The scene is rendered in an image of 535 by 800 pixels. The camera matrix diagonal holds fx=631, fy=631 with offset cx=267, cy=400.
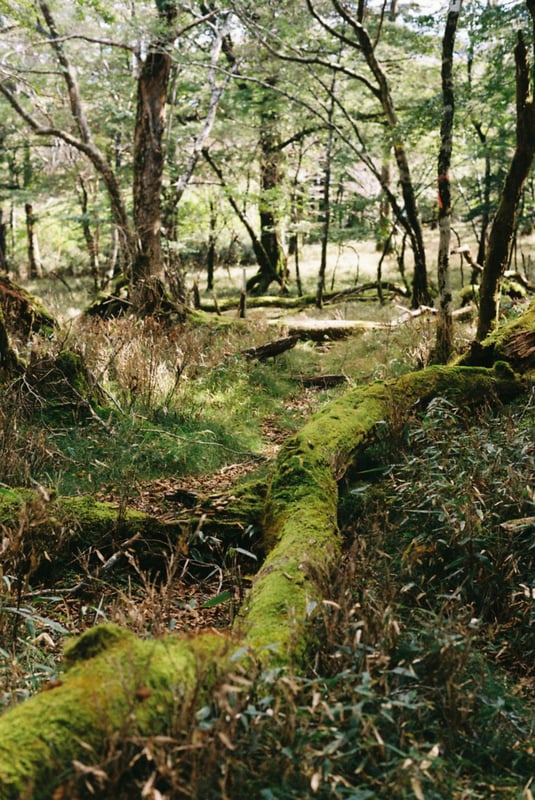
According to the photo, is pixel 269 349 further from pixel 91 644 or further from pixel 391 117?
pixel 91 644

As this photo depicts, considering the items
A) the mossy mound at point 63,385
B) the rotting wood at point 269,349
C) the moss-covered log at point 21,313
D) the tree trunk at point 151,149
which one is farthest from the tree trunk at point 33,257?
the mossy mound at point 63,385

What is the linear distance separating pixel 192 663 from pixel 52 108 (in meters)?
19.9

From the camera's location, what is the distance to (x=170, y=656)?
1.98 meters

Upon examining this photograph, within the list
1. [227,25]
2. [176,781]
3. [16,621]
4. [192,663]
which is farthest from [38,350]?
[227,25]

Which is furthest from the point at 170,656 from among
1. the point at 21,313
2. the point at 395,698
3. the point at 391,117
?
the point at 391,117

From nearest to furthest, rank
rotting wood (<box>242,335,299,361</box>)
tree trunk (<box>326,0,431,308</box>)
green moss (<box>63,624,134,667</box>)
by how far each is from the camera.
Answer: green moss (<box>63,624,134,667</box>)
rotting wood (<box>242,335,299,361</box>)
tree trunk (<box>326,0,431,308</box>)

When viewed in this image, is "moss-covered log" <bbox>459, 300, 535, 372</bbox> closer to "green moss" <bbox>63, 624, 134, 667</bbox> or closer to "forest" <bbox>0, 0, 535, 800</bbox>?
"forest" <bbox>0, 0, 535, 800</bbox>

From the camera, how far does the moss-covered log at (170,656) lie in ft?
5.60

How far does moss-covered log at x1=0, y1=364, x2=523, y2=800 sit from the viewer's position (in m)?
1.71

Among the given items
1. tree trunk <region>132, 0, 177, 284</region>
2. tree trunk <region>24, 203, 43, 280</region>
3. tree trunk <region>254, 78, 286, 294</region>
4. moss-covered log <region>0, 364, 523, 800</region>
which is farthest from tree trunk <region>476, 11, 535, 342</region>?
tree trunk <region>24, 203, 43, 280</region>

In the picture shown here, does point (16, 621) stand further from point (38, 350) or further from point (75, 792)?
point (38, 350)

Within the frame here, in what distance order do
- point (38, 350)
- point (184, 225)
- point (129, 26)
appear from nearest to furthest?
point (38, 350) → point (129, 26) → point (184, 225)

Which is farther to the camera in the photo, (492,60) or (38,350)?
(492,60)

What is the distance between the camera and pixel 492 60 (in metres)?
9.62
